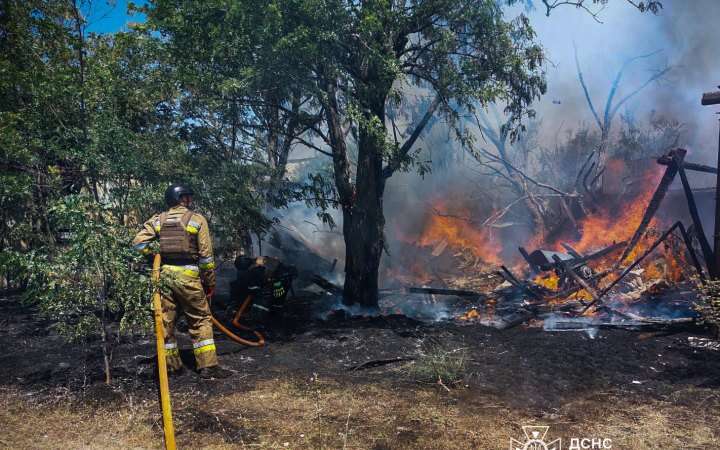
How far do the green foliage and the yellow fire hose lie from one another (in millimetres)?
86

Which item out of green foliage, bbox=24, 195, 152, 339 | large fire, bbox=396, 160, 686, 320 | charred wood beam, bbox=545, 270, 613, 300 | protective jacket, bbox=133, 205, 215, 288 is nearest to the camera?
green foliage, bbox=24, 195, 152, 339

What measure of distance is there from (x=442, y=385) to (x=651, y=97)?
1841 centimetres

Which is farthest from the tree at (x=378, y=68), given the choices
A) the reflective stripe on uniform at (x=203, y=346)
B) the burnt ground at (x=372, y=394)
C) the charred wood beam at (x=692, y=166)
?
the reflective stripe on uniform at (x=203, y=346)

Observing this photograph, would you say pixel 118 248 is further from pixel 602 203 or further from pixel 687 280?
pixel 602 203

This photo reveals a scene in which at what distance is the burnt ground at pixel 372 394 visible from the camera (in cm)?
408

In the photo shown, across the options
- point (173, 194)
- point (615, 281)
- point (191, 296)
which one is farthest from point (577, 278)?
point (173, 194)

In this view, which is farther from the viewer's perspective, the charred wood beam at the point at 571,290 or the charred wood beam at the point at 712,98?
the charred wood beam at the point at 571,290

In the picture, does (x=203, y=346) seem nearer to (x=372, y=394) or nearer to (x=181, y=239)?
(x=181, y=239)

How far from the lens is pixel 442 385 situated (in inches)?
205

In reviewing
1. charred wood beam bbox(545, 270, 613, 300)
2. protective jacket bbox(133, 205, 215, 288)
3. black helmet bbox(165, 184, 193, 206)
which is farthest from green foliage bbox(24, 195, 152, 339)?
charred wood beam bbox(545, 270, 613, 300)

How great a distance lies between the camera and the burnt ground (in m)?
4.08

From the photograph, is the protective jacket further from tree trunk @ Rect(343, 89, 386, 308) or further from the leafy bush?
tree trunk @ Rect(343, 89, 386, 308)

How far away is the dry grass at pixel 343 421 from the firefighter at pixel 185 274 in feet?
2.20

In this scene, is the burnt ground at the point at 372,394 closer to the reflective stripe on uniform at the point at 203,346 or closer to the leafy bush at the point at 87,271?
the reflective stripe on uniform at the point at 203,346
